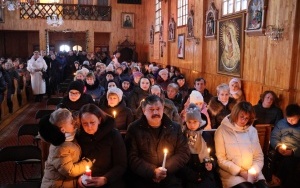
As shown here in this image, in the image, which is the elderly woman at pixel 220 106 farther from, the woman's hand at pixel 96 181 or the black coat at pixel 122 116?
the woman's hand at pixel 96 181

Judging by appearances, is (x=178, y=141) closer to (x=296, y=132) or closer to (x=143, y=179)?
(x=143, y=179)

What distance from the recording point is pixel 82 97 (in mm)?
5930

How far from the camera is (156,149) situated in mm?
3639

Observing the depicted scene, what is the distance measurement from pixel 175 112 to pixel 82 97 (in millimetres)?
1819

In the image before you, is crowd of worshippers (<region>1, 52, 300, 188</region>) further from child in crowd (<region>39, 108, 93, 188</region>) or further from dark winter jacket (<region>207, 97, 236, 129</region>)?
dark winter jacket (<region>207, 97, 236, 129</region>)

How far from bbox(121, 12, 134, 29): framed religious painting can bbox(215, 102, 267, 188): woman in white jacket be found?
712 inches

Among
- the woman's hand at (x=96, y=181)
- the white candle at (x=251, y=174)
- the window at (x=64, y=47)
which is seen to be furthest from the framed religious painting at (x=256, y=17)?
the window at (x=64, y=47)

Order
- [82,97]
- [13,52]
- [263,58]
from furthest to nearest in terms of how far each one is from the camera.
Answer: [13,52]
[263,58]
[82,97]

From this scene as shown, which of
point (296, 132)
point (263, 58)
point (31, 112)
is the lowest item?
point (31, 112)

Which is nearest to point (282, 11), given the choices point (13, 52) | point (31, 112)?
point (31, 112)

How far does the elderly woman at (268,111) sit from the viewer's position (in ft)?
19.8

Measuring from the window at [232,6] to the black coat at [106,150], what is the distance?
5982 millimetres

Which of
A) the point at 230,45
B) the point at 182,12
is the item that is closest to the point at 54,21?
the point at 182,12

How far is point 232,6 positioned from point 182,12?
4620mm
